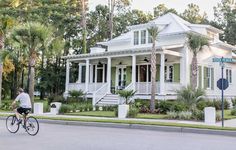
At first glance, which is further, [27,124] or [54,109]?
[54,109]

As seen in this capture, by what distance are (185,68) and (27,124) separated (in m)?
18.2

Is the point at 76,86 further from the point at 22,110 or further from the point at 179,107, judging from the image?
the point at 22,110

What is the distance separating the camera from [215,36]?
34.4m

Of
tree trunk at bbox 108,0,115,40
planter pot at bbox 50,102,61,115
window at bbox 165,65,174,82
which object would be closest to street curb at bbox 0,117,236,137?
planter pot at bbox 50,102,61,115

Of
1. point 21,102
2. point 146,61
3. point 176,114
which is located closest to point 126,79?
point 146,61

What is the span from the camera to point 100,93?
29.9 metres

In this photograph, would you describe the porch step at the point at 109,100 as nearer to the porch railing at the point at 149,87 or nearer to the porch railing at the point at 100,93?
the porch railing at the point at 100,93

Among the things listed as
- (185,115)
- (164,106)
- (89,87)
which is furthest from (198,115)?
(89,87)

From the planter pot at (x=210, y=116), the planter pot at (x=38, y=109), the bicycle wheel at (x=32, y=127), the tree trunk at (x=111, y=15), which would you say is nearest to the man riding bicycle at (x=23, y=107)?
the bicycle wheel at (x=32, y=127)

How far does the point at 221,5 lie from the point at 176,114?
42081 millimetres

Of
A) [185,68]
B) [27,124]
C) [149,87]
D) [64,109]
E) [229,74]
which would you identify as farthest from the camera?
[229,74]

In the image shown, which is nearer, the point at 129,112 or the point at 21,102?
the point at 21,102

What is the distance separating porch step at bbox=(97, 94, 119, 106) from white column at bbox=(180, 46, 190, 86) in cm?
571

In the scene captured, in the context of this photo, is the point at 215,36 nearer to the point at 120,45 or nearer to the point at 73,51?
the point at 120,45
